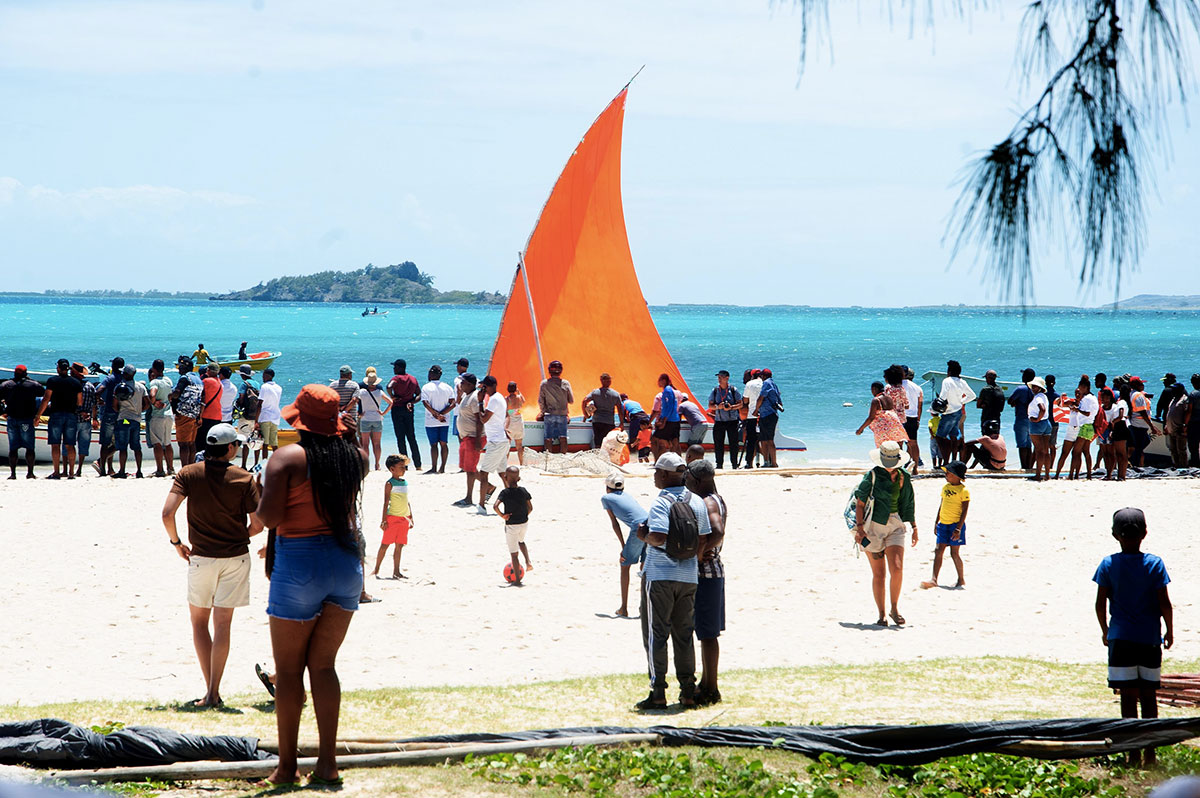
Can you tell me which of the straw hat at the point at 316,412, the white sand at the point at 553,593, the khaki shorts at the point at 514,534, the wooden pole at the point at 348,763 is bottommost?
the white sand at the point at 553,593

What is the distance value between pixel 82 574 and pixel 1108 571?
8.79 metres

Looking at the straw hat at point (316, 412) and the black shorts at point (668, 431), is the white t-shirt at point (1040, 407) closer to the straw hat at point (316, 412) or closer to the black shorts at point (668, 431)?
the black shorts at point (668, 431)

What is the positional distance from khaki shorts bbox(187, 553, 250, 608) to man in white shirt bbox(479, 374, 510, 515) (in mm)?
7354

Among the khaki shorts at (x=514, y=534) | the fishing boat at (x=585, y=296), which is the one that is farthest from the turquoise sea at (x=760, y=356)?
the khaki shorts at (x=514, y=534)

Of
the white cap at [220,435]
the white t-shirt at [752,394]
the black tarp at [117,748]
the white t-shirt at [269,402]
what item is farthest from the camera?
the white t-shirt at [752,394]

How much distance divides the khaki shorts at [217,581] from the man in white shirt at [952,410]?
11.7 m

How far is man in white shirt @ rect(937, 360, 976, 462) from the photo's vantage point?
1620 centimetres

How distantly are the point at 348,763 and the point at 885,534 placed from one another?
522cm

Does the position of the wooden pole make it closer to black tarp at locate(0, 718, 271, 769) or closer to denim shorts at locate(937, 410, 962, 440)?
black tarp at locate(0, 718, 271, 769)

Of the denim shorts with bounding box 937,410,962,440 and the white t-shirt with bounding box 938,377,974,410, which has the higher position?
the white t-shirt with bounding box 938,377,974,410

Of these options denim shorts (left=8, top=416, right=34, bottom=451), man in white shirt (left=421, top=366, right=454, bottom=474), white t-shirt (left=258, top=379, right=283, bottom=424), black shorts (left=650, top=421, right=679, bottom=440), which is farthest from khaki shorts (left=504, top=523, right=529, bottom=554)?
denim shorts (left=8, top=416, right=34, bottom=451)

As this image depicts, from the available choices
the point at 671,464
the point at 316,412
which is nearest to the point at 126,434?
the point at 671,464

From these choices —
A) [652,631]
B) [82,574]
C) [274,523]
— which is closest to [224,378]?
[82,574]

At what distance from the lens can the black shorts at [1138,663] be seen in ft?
19.1
